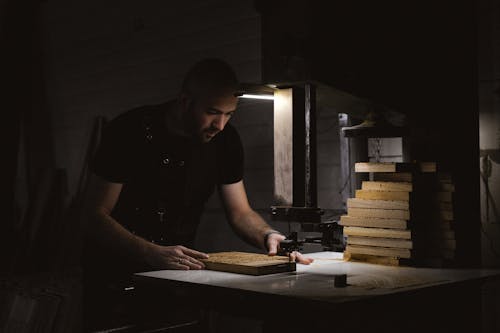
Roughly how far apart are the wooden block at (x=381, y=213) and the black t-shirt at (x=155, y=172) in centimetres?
120

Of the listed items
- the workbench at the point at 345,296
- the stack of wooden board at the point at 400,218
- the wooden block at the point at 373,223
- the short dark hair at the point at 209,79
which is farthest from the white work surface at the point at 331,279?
the short dark hair at the point at 209,79

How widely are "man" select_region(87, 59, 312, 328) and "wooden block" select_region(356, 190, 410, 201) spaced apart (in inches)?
24.6

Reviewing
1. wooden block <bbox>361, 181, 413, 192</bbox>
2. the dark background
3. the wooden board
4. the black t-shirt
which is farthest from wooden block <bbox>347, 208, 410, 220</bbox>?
the black t-shirt

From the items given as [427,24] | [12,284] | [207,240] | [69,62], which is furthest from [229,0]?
[12,284]

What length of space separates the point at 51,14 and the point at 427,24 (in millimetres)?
6518

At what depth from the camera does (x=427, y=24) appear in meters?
3.38

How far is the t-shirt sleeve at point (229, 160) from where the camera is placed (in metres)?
4.26

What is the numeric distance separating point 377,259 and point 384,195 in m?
0.35

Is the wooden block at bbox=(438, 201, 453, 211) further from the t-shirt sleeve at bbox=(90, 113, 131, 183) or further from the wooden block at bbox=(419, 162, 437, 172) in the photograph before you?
the t-shirt sleeve at bbox=(90, 113, 131, 183)

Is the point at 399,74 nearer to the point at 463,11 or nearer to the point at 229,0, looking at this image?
the point at 463,11

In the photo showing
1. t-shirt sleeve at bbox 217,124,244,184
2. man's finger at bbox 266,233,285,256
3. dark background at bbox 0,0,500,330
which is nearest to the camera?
dark background at bbox 0,0,500,330

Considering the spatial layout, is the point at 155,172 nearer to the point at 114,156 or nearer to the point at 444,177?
Result: the point at 114,156

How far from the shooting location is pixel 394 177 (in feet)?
11.2

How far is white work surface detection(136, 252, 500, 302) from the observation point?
7.75 feet
